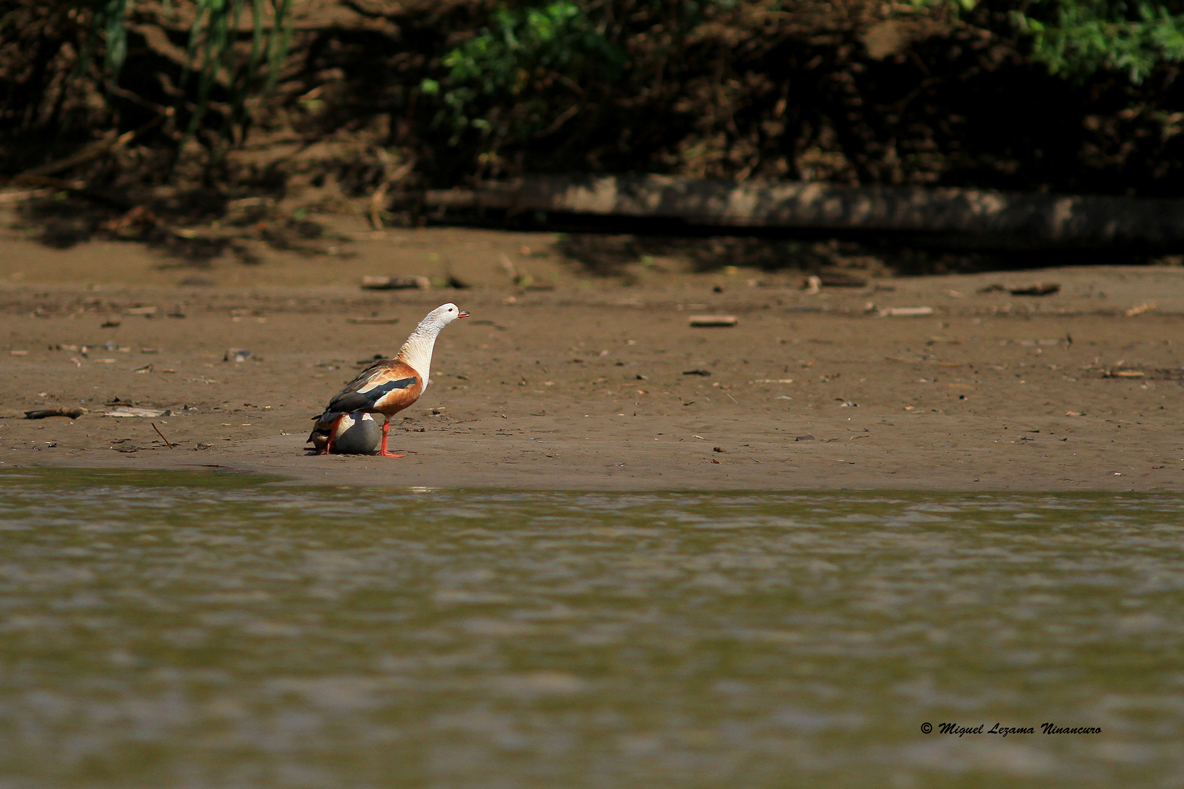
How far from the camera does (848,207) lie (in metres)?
14.1

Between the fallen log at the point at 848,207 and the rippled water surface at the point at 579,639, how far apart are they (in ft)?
27.7

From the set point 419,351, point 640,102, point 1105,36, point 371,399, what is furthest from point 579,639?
point 640,102

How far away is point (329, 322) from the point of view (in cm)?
1084

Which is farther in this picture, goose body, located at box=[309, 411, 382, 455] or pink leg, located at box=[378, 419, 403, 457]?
pink leg, located at box=[378, 419, 403, 457]

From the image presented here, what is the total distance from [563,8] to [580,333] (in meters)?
4.75

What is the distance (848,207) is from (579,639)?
1089 cm

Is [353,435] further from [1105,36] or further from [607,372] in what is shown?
[1105,36]

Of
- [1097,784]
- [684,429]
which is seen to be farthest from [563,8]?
[1097,784]

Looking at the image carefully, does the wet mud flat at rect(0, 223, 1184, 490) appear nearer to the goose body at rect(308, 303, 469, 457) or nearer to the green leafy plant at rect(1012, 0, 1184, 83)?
the goose body at rect(308, 303, 469, 457)

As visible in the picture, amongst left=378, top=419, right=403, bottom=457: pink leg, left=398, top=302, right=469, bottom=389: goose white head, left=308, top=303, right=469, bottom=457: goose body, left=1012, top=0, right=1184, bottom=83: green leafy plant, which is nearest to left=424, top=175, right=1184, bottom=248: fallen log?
left=1012, top=0, right=1184, bottom=83: green leafy plant

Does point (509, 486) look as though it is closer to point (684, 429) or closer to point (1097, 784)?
point (684, 429)

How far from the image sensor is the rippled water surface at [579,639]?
2.95 meters

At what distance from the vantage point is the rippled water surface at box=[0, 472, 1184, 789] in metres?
2.95

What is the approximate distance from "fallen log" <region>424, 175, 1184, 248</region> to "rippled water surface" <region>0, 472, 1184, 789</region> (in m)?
8.43
